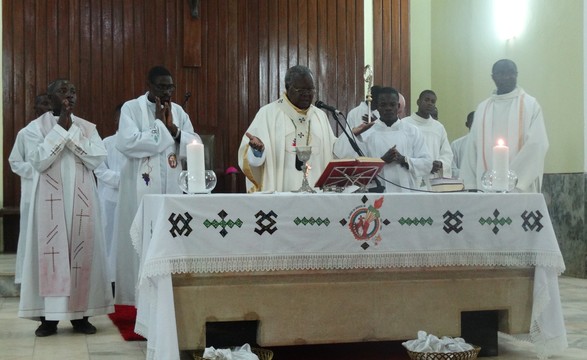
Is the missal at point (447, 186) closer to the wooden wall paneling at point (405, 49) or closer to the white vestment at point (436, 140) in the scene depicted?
the white vestment at point (436, 140)

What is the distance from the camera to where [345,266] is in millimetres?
4086

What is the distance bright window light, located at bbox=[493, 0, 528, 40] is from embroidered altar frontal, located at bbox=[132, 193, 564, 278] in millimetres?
5491

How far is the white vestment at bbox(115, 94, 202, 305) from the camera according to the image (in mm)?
5676

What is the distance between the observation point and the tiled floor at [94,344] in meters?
4.54

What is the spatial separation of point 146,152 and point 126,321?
3.94 ft

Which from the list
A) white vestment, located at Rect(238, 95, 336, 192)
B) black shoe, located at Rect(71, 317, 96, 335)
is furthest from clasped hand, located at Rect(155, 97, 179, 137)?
black shoe, located at Rect(71, 317, 96, 335)

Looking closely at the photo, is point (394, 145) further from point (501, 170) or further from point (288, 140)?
point (501, 170)

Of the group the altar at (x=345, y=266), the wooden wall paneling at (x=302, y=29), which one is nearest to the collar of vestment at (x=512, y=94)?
the altar at (x=345, y=266)

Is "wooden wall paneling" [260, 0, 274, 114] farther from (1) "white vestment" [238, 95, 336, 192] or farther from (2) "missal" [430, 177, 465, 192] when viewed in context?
(2) "missal" [430, 177, 465, 192]

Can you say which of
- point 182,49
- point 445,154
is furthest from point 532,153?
point 182,49

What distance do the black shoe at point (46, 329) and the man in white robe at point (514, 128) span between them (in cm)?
360

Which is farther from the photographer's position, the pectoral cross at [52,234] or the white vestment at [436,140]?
the white vestment at [436,140]

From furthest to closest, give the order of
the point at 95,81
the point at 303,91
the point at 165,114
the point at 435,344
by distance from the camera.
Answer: the point at 95,81 → the point at 165,114 → the point at 303,91 → the point at 435,344

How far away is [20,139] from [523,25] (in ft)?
17.7
